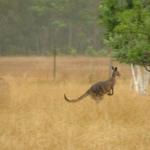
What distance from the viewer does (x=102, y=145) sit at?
8.95 metres

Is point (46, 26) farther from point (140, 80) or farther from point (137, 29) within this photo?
point (137, 29)

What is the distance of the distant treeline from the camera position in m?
61.8

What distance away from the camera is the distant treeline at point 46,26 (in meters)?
61.8

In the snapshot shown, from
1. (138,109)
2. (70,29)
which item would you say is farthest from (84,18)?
(138,109)

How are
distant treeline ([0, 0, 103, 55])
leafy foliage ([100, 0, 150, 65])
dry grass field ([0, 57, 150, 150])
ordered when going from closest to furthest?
1. dry grass field ([0, 57, 150, 150])
2. leafy foliage ([100, 0, 150, 65])
3. distant treeline ([0, 0, 103, 55])

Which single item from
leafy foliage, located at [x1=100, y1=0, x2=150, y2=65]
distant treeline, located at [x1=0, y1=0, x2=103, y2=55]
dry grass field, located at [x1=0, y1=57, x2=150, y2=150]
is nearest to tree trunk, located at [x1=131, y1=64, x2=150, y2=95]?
dry grass field, located at [x1=0, y1=57, x2=150, y2=150]

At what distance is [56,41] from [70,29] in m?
3.94

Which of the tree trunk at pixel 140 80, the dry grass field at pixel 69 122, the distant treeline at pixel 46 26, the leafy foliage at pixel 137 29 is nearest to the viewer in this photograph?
the dry grass field at pixel 69 122

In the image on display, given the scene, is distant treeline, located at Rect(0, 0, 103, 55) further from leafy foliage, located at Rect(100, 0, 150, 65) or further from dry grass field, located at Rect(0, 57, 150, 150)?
leafy foliage, located at Rect(100, 0, 150, 65)

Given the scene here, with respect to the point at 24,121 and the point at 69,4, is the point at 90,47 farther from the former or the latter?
the point at 24,121

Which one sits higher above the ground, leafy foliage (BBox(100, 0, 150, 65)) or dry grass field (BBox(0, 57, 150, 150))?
leafy foliage (BBox(100, 0, 150, 65))

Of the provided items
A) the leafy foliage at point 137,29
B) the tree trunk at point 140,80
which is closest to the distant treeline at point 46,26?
the tree trunk at point 140,80

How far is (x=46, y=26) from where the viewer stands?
6569cm

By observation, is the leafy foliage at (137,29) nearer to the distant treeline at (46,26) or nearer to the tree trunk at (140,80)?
the tree trunk at (140,80)
